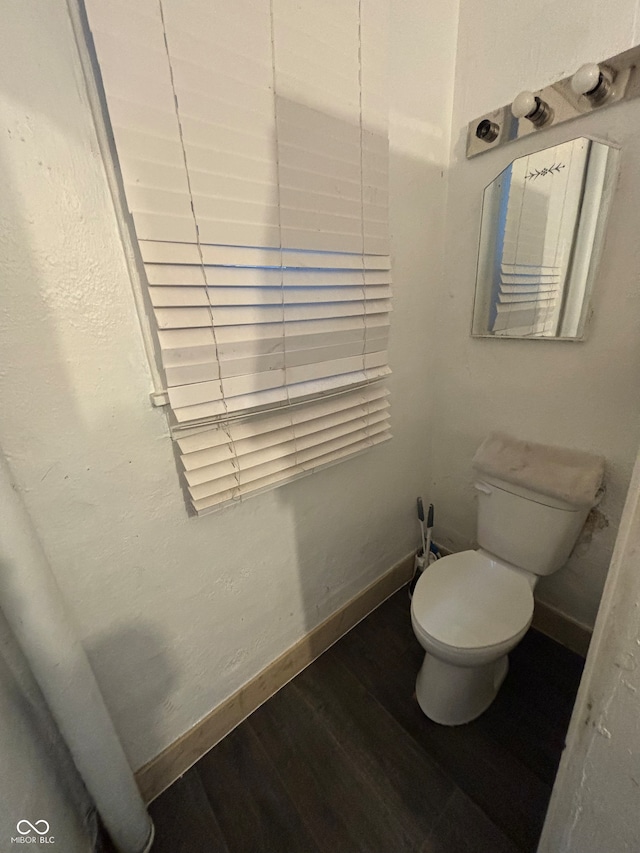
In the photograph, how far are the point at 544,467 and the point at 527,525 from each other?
Answer: 0.21 meters

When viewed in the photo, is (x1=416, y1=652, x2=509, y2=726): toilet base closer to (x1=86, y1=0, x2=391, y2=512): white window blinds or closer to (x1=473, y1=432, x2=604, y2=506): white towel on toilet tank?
(x1=473, y1=432, x2=604, y2=506): white towel on toilet tank

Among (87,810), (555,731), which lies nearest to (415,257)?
(555,731)

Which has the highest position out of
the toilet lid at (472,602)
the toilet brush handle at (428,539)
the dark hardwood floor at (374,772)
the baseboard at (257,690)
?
the toilet lid at (472,602)

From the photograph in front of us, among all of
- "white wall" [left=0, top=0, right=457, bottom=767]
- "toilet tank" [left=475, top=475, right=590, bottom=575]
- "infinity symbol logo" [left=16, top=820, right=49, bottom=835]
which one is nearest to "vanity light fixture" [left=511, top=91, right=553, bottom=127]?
"white wall" [left=0, top=0, right=457, bottom=767]

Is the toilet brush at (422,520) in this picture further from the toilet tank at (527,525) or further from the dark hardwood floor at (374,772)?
the dark hardwood floor at (374,772)

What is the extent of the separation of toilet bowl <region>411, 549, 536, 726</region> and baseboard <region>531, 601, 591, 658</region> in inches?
10.9

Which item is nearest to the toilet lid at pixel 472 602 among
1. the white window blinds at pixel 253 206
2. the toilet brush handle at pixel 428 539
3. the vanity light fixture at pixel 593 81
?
the toilet brush handle at pixel 428 539

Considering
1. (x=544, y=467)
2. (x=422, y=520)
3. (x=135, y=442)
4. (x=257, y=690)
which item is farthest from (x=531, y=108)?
(x=257, y=690)

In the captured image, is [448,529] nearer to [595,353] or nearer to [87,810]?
[595,353]

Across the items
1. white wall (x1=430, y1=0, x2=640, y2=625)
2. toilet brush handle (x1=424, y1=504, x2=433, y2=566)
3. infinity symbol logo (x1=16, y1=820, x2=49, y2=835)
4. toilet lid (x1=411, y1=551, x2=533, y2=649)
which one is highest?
white wall (x1=430, y1=0, x2=640, y2=625)

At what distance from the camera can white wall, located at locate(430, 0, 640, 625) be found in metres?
0.93

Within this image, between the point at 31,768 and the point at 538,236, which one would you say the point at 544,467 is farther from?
the point at 31,768

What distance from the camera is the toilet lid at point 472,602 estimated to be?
1025 mm

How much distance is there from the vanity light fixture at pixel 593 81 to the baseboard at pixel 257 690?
5.61 ft
